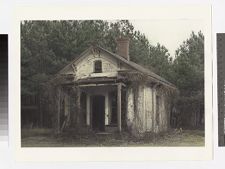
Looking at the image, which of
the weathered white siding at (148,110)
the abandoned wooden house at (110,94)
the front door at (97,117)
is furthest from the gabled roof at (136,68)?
the front door at (97,117)

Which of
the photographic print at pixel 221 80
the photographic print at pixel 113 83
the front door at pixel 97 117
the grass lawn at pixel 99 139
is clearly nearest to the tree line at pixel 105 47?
the photographic print at pixel 113 83

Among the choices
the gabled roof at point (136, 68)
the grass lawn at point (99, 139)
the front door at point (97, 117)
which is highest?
the gabled roof at point (136, 68)

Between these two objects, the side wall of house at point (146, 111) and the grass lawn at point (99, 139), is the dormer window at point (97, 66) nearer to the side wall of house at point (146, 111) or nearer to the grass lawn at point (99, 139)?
the side wall of house at point (146, 111)

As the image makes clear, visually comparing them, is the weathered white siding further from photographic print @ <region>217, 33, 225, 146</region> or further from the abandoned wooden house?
photographic print @ <region>217, 33, 225, 146</region>

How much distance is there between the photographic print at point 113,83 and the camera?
1045 centimetres

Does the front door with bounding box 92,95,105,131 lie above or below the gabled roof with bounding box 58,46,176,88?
below

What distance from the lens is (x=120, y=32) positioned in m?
10.4

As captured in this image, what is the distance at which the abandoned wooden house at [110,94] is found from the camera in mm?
10453

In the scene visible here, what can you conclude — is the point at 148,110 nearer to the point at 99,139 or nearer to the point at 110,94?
the point at 110,94

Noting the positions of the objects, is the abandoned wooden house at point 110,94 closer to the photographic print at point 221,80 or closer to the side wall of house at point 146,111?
the side wall of house at point 146,111

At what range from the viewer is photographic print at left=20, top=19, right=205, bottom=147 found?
412 inches

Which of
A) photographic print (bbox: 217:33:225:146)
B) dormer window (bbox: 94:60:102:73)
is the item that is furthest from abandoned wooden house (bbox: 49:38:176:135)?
photographic print (bbox: 217:33:225:146)

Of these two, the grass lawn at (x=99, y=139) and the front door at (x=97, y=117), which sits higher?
the front door at (x=97, y=117)
